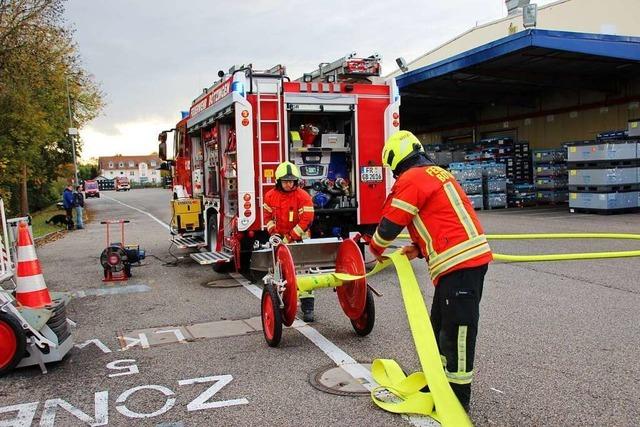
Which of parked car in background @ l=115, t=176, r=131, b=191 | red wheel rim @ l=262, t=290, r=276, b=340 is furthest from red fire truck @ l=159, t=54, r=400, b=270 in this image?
parked car in background @ l=115, t=176, r=131, b=191

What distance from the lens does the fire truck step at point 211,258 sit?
31.2ft

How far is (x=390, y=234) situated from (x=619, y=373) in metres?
2.35

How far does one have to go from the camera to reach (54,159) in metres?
35.6

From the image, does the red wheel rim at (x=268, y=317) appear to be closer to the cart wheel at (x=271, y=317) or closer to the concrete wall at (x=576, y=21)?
the cart wheel at (x=271, y=317)

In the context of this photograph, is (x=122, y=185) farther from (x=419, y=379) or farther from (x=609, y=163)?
(x=419, y=379)

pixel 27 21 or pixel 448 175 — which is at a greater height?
pixel 27 21

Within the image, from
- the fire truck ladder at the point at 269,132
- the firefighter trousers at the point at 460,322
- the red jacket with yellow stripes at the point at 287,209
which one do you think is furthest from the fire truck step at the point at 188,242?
the firefighter trousers at the point at 460,322

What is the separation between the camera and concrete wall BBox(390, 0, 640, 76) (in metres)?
24.8

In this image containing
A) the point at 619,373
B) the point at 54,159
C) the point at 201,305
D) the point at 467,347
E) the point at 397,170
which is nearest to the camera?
the point at 467,347

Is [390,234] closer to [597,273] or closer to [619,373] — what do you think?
[619,373]

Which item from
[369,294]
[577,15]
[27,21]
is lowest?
[369,294]

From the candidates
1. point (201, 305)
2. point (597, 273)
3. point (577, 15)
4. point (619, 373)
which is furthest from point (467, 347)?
point (577, 15)

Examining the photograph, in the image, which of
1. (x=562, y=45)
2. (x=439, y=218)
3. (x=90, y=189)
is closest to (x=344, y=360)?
(x=439, y=218)

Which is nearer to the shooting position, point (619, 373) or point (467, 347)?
point (467, 347)
